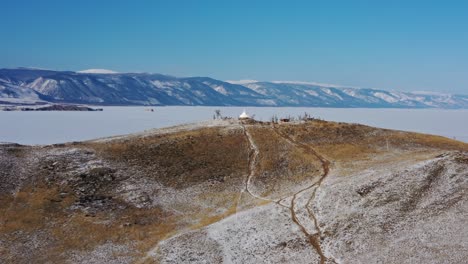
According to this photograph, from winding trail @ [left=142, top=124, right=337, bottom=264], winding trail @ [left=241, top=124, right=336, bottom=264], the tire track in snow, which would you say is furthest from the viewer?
winding trail @ [left=142, top=124, right=337, bottom=264]

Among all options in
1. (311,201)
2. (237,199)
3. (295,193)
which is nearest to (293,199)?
(295,193)

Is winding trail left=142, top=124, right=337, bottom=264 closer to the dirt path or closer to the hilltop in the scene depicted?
the dirt path

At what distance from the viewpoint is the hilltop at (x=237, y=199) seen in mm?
50406

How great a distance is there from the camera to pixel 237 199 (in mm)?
64562

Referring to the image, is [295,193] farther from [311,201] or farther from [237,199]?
[237,199]

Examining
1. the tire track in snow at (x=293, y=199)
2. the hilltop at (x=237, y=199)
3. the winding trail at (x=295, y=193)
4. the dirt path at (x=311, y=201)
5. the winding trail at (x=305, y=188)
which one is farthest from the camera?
the winding trail at (x=295, y=193)

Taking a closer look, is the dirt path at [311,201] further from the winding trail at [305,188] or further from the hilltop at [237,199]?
the hilltop at [237,199]

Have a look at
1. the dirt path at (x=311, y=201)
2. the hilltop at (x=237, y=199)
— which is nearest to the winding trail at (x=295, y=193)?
the dirt path at (x=311, y=201)

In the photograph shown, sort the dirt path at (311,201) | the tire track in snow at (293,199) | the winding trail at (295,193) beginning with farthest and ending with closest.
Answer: the winding trail at (295,193)
the tire track in snow at (293,199)
the dirt path at (311,201)

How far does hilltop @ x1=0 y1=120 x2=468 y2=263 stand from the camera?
50406mm

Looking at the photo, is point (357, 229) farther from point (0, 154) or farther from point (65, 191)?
point (0, 154)

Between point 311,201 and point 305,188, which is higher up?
point 305,188

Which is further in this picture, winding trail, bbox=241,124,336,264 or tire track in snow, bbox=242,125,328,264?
winding trail, bbox=241,124,336,264

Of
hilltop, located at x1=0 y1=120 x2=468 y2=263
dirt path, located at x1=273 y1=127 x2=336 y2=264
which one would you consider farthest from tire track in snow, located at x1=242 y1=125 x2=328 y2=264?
hilltop, located at x1=0 y1=120 x2=468 y2=263
